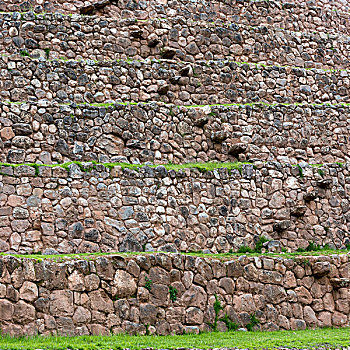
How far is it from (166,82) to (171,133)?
1731 millimetres

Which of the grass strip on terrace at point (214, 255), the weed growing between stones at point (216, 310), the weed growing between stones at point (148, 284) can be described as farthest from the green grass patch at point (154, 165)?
the weed growing between stones at point (216, 310)

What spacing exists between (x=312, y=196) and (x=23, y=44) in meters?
7.15

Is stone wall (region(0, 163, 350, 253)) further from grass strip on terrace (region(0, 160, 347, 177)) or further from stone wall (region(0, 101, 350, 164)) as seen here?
stone wall (region(0, 101, 350, 164))

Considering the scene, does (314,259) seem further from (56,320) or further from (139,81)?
(139,81)

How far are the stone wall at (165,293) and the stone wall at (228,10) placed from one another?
25.6ft

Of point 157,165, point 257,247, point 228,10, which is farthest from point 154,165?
point 228,10

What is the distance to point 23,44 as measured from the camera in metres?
14.1

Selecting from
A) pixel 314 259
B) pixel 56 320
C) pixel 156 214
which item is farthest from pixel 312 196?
pixel 56 320

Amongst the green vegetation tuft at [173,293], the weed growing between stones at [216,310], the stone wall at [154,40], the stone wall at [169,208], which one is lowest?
the weed growing between stones at [216,310]

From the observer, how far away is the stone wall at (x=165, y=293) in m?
8.86

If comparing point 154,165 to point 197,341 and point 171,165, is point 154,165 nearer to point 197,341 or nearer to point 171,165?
point 171,165

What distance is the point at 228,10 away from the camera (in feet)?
55.3

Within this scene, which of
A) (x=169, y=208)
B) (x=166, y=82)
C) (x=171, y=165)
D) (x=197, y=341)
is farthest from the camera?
(x=166, y=82)

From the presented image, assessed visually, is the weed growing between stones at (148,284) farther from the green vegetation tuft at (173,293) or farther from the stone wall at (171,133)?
the stone wall at (171,133)
